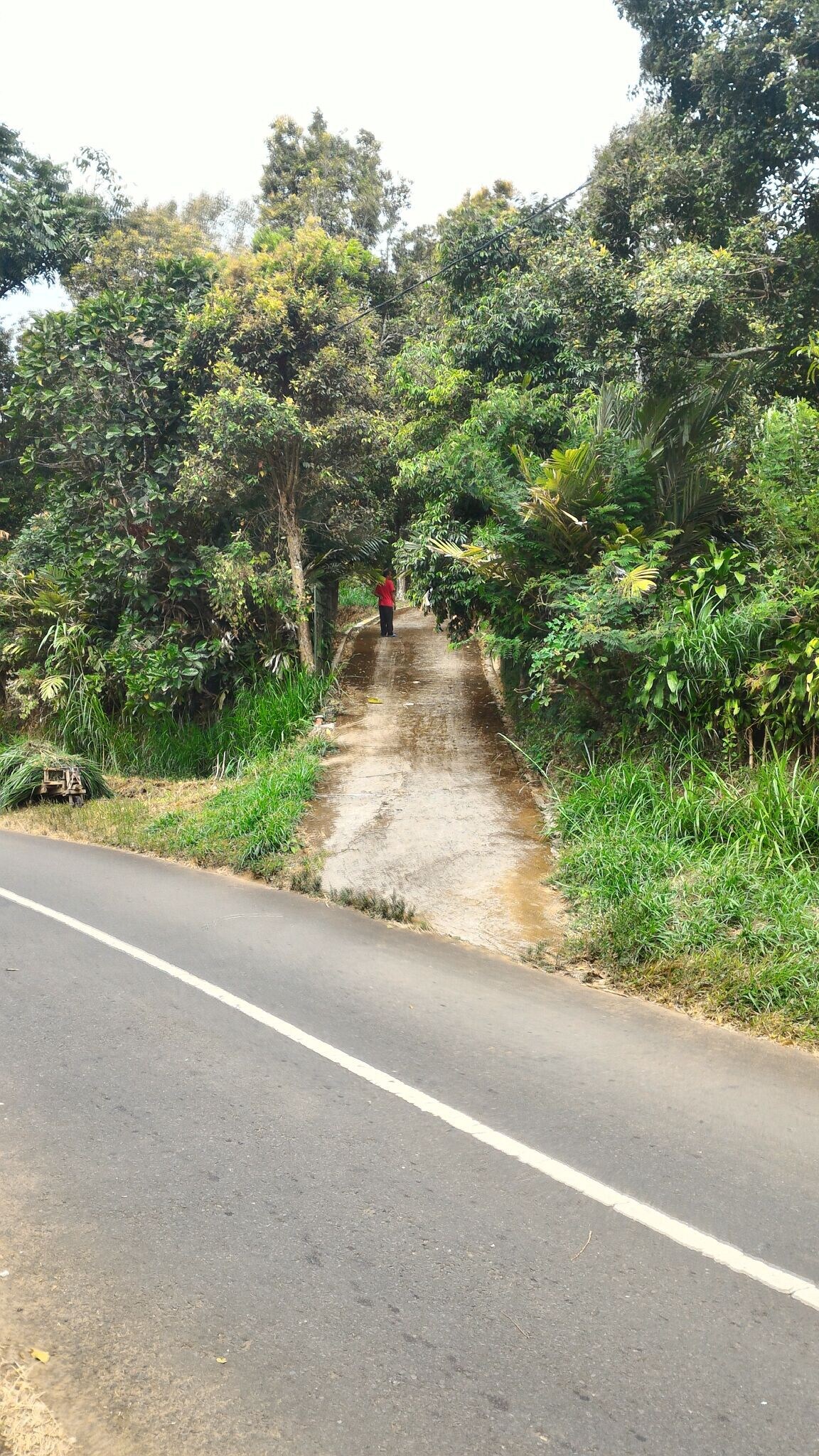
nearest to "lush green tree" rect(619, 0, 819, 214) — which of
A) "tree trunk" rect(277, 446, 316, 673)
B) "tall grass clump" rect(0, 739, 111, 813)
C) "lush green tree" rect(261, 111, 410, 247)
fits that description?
"tree trunk" rect(277, 446, 316, 673)

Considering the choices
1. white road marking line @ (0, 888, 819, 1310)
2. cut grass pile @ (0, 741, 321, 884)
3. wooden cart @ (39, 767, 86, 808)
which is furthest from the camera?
wooden cart @ (39, 767, 86, 808)

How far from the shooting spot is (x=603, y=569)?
10328 millimetres

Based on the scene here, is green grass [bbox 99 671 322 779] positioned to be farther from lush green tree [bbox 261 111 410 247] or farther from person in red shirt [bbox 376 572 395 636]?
lush green tree [bbox 261 111 410 247]

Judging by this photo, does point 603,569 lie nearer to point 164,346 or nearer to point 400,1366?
point 400,1366

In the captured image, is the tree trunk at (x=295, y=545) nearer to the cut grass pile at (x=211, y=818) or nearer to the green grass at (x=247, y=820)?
the cut grass pile at (x=211, y=818)

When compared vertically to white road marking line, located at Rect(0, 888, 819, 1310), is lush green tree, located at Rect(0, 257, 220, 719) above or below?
above

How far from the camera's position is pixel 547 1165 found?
466 centimetres

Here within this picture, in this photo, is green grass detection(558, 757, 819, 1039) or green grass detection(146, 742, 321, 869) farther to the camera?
green grass detection(146, 742, 321, 869)

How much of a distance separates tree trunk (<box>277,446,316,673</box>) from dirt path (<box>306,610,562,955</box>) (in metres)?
1.12

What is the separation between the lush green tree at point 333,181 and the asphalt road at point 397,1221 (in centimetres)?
3191

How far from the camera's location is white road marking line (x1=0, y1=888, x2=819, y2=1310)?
3.86 m

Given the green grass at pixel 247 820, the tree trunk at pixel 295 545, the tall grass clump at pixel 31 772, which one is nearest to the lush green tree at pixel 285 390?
the tree trunk at pixel 295 545

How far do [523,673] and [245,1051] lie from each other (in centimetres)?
908

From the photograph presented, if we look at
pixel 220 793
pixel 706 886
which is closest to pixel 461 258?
pixel 220 793
